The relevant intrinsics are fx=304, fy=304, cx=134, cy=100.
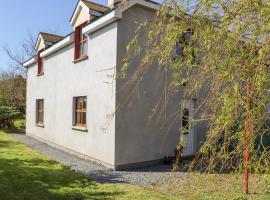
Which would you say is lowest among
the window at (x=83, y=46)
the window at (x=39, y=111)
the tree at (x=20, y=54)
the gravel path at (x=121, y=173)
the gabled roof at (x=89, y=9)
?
the gravel path at (x=121, y=173)

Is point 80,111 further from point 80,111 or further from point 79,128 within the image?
point 79,128

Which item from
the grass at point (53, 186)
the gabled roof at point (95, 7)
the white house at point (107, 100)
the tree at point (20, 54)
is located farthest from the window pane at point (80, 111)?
the tree at point (20, 54)

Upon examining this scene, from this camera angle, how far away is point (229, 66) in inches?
133

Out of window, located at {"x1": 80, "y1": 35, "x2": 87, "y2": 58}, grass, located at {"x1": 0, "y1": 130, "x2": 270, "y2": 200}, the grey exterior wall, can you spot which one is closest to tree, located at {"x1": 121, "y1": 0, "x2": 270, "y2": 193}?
grass, located at {"x1": 0, "y1": 130, "x2": 270, "y2": 200}

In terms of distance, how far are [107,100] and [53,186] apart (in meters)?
4.16

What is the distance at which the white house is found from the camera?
37.5ft

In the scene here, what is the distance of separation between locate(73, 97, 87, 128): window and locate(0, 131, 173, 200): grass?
9.94 feet

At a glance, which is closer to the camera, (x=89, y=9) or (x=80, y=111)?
(x=89, y=9)

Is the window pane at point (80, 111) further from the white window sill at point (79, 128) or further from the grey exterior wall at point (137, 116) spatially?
the grey exterior wall at point (137, 116)

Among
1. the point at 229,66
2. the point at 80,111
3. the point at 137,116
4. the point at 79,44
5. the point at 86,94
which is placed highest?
the point at 79,44

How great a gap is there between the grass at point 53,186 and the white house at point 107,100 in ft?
6.78

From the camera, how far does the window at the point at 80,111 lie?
14.3 meters

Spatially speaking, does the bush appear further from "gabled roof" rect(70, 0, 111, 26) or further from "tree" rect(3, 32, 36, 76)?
"gabled roof" rect(70, 0, 111, 26)

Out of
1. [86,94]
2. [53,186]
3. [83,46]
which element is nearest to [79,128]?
[86,94]
